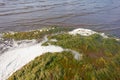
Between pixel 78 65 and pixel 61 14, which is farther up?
pixel 78 65

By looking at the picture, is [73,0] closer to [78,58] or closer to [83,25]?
[83,25]

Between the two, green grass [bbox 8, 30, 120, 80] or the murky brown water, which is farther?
the murky brown water

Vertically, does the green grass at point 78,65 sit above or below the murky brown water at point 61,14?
above

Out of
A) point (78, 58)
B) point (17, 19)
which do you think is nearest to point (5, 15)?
point (17, 19)

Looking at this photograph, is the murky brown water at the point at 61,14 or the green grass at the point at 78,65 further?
the murky brown water at the point at 61,14

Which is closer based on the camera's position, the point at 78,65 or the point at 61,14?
the point at 78,65
